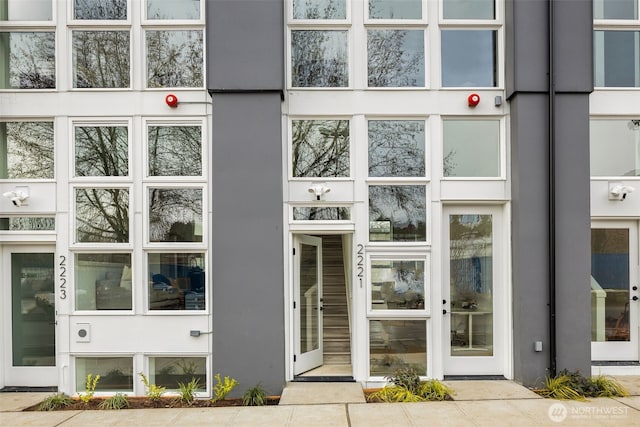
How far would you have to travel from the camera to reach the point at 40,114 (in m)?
5.39

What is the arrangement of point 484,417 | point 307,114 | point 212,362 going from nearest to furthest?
point 484,417
point 212,362
point 307,114

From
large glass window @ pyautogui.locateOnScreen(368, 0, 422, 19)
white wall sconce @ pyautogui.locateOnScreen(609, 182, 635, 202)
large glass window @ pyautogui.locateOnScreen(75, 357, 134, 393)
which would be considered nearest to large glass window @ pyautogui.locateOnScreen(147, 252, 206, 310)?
large glass window @ pyautogui.locateOnScreen(75, 357, 134, 393)

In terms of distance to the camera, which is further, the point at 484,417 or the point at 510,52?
the point at 510,52

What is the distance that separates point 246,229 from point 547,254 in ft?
12.5

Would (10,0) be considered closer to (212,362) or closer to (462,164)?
(212,362)

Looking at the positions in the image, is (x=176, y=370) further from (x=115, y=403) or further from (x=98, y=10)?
(x=98, y=10)

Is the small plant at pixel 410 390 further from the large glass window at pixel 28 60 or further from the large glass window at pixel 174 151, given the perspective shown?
the large glass window at pixel 28 60

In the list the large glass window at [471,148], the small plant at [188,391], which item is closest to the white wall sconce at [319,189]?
the large glass window at [471,148]

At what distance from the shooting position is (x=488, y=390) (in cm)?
500

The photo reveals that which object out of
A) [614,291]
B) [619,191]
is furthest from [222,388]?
[619,191]

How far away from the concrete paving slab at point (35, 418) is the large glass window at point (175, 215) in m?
2.20

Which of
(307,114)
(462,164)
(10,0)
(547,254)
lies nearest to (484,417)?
(547,254)

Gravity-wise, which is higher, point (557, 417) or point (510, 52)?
point (510, 52)

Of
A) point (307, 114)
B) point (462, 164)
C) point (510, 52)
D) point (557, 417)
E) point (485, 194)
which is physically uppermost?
point (510, 52)
